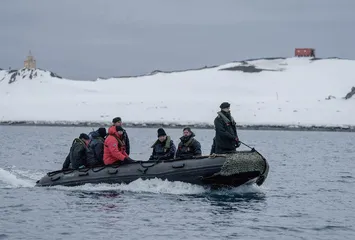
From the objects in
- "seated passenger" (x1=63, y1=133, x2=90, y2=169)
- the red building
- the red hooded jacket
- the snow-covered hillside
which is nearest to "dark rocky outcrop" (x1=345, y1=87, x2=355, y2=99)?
the snow-covered hillside

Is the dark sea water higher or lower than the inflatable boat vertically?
lower

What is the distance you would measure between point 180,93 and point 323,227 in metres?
73.3

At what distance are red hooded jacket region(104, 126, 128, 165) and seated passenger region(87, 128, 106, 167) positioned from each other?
1.17 feet

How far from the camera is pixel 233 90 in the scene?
86875mm

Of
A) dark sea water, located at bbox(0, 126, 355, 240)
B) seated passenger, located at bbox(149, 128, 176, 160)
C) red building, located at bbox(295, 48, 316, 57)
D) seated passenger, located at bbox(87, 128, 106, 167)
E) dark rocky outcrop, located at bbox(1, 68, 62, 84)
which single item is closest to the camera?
dark sea water, located at bbox(0, 126, 355, 240)

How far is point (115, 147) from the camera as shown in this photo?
17844 mm

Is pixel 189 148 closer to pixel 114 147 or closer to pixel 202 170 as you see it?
pixel 202 170

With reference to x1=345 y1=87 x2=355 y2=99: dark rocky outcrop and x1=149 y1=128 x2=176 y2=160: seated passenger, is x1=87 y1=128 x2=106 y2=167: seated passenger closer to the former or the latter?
x1=149 y1=128 x2=176 y2=160: seated passenger

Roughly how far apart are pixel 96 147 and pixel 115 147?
844 mm

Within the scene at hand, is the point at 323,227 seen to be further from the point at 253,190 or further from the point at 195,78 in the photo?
the point at 195,78

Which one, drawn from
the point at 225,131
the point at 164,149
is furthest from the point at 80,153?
the point at 225,131

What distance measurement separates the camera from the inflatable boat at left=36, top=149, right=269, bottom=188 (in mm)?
17000

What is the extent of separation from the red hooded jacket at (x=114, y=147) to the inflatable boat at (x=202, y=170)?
0.22 m

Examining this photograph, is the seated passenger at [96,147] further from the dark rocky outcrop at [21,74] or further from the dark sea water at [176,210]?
the dark rocky outcrop at [21,74]
